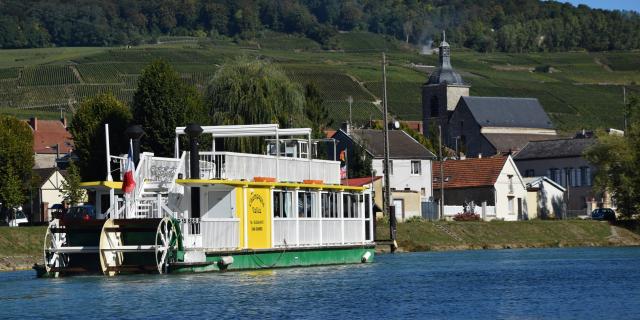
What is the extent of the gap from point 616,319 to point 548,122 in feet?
425

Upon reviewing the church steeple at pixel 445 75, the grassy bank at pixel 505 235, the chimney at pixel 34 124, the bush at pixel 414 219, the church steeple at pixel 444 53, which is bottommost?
the grassy bank at pixel 505 235

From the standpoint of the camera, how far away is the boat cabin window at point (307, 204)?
5100cm

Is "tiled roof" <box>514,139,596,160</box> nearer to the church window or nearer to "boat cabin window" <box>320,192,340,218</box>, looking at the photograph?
the church window

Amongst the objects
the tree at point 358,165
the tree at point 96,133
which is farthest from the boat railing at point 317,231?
the tree at point 358,165

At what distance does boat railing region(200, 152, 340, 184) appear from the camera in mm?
48125

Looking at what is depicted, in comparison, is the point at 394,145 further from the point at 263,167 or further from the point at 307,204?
the point at 263,167

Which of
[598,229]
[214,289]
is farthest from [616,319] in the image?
[598,229]

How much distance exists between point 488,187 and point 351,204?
1653 inches

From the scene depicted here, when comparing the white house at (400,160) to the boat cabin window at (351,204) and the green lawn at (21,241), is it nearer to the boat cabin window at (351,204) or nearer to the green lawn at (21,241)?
the green lawn at (21,241)

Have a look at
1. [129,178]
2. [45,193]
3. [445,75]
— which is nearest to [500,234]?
[45,193]

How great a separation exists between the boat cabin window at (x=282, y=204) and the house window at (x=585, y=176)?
62.3 m

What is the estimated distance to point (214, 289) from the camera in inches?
1567

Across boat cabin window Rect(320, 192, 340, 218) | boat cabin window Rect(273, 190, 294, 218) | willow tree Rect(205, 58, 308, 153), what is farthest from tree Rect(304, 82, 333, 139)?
boat cabin window Rect(273, 190, 294, 218)

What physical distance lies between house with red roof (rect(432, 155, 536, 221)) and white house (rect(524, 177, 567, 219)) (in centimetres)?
152
